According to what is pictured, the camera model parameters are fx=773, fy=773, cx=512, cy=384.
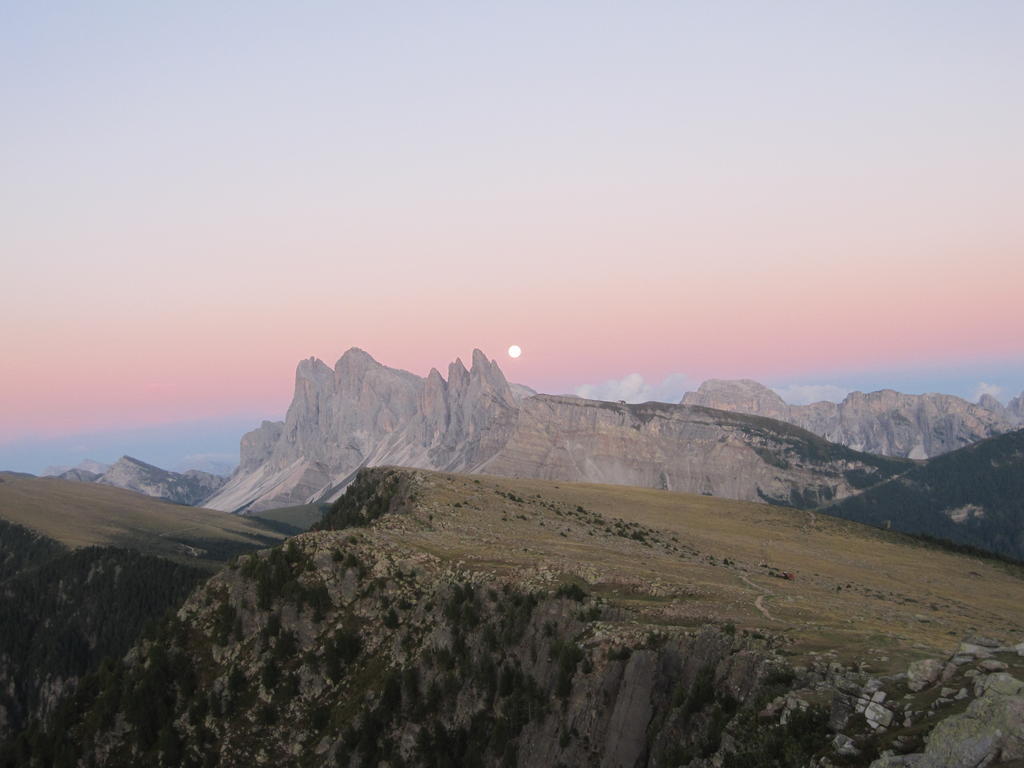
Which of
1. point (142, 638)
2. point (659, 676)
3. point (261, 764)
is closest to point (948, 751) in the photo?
point (659, 676)

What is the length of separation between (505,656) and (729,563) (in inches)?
1840

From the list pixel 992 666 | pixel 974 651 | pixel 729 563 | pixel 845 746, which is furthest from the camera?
pixel 729 563

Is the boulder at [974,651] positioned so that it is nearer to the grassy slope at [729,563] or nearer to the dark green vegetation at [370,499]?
the grassy slope at [729,563]

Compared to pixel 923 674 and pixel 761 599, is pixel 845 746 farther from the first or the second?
pixel 761 599

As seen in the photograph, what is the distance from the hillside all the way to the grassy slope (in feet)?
1.52

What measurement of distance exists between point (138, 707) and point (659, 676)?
4670cm

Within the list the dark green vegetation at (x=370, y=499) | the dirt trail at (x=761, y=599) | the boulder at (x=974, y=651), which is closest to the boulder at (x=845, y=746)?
the boulder at (x=974, y=651)

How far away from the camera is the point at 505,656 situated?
48750 millimetres

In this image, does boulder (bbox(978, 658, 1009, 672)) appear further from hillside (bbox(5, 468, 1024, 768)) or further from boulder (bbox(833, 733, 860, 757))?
boulder (bbox(833, 733, 860, 757))

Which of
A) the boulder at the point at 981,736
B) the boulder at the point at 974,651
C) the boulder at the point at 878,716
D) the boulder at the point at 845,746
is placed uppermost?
the boulder at the point at 974,651

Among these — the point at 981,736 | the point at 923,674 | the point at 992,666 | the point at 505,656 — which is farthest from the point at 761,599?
the point at 981,736

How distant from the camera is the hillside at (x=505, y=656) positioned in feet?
106

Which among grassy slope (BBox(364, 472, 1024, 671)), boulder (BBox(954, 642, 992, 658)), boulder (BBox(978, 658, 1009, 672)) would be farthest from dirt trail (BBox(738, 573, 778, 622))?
boulder (BBox(978, 658, 1009, 672))

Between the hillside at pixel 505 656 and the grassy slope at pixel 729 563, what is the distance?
1.52ft
